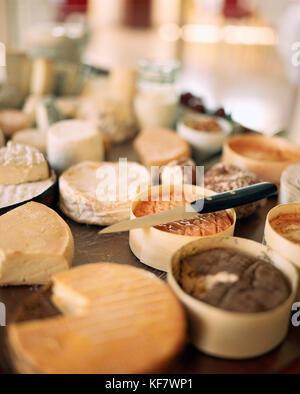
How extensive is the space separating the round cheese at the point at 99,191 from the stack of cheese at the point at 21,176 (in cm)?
8

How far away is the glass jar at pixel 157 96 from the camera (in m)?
2.33

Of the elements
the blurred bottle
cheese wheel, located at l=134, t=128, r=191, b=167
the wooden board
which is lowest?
the wooden board

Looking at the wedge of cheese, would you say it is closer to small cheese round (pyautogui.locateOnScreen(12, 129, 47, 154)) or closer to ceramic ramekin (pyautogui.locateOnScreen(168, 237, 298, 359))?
ceramic ramekin (pyautogui.locateOnScreen(168, 237, 298, 359))

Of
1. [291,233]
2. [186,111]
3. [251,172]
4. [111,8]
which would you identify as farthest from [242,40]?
[291,233]

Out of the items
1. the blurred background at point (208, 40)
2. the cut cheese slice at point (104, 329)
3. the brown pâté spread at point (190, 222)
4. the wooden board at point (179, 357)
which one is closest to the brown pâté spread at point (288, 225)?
the brown pâté spread at point (190, 222)

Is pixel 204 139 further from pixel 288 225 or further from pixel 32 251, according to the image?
pixel 32 251

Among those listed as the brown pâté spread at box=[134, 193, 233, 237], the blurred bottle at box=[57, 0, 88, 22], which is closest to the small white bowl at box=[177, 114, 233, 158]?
the brown pâté spread at box=[134, 193, 233, 237]

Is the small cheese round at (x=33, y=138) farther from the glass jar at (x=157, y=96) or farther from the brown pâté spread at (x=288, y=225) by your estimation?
the brown pâté spread at (x=288, y=225)

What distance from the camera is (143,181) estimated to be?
1.60m

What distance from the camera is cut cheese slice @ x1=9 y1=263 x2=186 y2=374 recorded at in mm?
779

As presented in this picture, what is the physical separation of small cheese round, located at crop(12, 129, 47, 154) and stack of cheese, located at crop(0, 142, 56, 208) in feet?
0.93

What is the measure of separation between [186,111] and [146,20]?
7.87 m

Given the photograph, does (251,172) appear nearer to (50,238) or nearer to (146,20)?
(50,238)

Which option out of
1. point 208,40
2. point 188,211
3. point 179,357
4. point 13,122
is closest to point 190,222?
point 188,211
